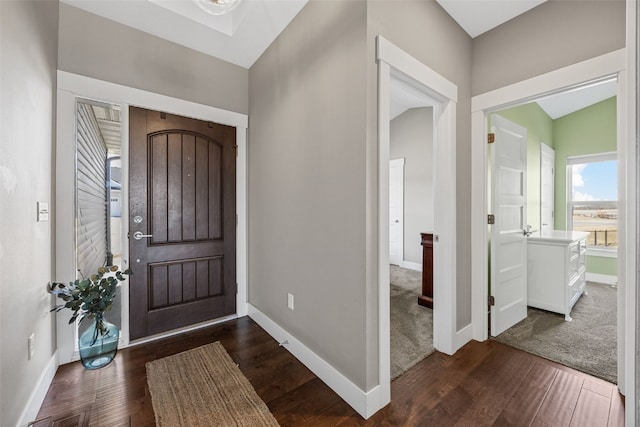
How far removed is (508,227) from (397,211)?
298cm

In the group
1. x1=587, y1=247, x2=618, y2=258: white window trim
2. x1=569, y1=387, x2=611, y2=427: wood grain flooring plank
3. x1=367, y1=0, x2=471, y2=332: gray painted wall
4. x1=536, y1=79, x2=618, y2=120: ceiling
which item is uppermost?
x1=536, y1=79, x2=618, y2=120: ceiling

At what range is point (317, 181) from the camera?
185 cm

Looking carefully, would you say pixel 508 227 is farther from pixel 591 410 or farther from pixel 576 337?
pixel 591 410

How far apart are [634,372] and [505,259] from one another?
1.78 metres

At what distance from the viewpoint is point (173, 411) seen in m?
1.51

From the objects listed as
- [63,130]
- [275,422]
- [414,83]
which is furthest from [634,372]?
[63,130]

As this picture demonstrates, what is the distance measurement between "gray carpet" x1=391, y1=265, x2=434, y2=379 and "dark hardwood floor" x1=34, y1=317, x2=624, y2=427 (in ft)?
0.29

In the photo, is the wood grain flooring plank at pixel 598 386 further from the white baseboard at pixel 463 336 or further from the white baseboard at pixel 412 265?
the white baseboard at pixel 412 265

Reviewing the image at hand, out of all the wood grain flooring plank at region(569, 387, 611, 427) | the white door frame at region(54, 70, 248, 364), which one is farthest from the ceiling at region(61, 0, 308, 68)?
the wood grain flooring plank at region(569, 387, 611, 427)

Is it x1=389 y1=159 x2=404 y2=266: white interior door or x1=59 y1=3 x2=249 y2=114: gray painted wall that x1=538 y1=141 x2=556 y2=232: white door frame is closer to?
x1=389 y1=159 x2=404 y2=266: white interior door

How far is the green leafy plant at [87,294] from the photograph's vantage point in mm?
1771

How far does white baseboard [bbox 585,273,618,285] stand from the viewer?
13.0 feet

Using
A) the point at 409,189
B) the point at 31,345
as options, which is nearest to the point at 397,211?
the point at 409,189

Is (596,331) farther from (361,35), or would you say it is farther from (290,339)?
(361,35)
